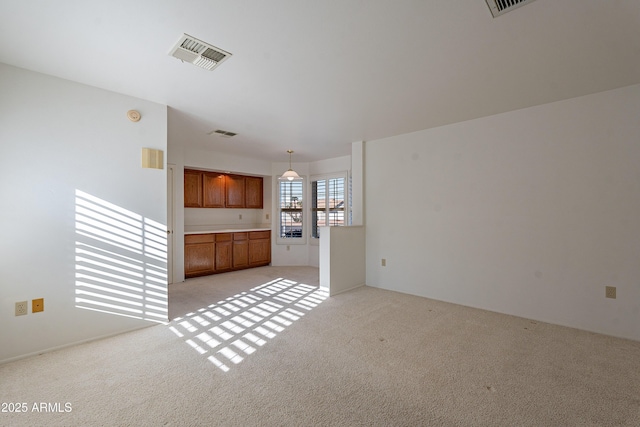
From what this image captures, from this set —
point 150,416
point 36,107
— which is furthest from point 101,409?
point 36,107

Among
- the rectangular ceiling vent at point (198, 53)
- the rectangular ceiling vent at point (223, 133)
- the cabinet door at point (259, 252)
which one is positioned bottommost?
the cabinet door at point (259, 252)

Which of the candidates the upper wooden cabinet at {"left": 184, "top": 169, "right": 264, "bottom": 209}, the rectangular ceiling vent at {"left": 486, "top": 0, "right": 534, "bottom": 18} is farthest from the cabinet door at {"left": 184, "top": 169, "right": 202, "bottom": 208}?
the rectangular ceiling vent at {"left": 486, "top": 0, "right": 534, "bottom": 18}

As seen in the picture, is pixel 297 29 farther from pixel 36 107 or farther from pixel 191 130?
pixel 191 130

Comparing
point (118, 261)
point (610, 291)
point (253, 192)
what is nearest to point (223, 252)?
point (253, 192)

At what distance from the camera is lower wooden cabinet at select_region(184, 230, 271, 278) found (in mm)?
5516

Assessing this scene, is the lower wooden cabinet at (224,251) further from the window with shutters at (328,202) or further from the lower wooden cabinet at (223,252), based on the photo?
the window with shutters at (328,202)

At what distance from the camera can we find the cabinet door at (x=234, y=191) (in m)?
6.53

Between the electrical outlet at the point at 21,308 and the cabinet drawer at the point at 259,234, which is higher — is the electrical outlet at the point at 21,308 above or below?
below

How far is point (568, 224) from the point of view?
3180 mm

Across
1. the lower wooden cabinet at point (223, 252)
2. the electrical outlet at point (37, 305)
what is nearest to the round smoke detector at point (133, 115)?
the electrical outlet at point (37, 305)

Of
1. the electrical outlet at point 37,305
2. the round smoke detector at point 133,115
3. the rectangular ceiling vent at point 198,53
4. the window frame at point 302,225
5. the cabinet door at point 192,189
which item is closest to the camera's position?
the rectangular ceiling vent at point 198,53

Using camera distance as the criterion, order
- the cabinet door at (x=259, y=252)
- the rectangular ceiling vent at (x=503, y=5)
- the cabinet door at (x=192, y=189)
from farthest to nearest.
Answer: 1. the cabinet door at (x=259, y=252)
2. the cabinet door at (x=192, y=189)
3. the rectangular ceiling vent at (x=503, y=5)

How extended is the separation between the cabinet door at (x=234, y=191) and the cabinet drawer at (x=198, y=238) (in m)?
1.02

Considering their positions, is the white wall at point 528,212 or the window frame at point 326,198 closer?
the white wall at point 528,212
